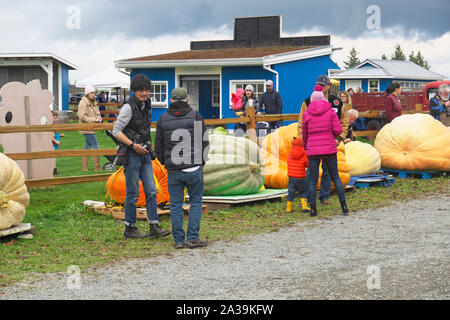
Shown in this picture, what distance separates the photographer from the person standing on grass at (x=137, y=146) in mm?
7715

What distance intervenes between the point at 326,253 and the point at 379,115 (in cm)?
1069

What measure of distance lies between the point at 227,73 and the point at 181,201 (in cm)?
2022

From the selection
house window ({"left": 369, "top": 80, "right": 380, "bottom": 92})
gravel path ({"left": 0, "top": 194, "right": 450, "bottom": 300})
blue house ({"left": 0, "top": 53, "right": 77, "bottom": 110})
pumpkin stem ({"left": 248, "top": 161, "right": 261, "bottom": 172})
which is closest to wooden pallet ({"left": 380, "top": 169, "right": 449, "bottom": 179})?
pumpkin stem ({"left": 248, "top": 161, "right": 261, "bottom": 172})

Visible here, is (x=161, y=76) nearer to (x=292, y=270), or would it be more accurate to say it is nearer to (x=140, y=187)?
(x=140, y=187)

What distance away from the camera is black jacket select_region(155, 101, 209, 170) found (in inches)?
287

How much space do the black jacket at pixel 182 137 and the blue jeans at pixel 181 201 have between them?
0.14 meters

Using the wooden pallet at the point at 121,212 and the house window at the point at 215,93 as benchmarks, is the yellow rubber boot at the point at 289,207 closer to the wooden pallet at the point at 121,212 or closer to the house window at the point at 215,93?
the wooden pallet at the point at 121,212

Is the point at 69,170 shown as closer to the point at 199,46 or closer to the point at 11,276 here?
the point at 11,276

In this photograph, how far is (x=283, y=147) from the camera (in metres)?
11.6

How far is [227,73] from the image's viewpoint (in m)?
27.3

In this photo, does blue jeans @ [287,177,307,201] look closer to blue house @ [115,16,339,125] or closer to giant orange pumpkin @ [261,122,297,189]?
giant orange pumpkin @ [261,122,297,189]

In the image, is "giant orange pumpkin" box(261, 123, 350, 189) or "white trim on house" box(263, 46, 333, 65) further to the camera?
"white trim on house" box(263, 46, 333, 65)

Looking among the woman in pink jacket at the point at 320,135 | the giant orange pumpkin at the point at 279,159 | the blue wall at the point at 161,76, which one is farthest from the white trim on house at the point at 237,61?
the woman in pink jacket at the point at 320,135
